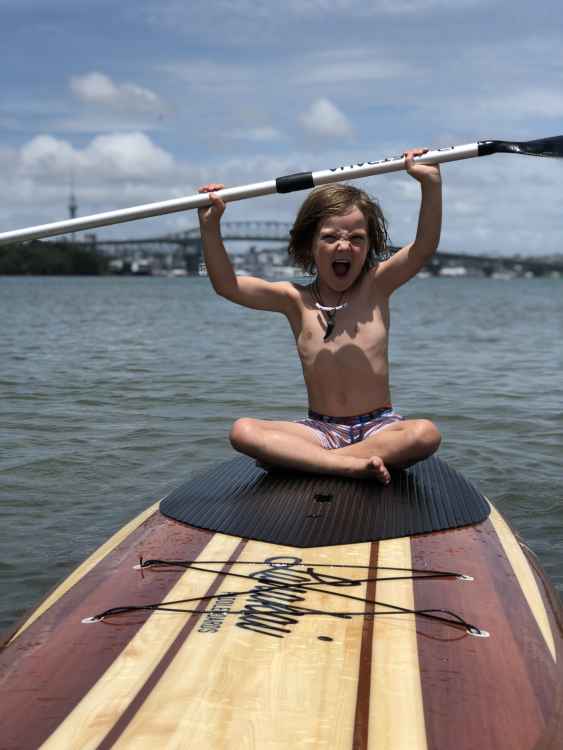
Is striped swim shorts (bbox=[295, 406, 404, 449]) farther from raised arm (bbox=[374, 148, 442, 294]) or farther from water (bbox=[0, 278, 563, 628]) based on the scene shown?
water (bbox=[0, 278, 563, 628])

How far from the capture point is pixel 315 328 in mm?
4703

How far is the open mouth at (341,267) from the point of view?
Answer: 4543 millimetres

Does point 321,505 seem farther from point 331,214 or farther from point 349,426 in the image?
point 331,214

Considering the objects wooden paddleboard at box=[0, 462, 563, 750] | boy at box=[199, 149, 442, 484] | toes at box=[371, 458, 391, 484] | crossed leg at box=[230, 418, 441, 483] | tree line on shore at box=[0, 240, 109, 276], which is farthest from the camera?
tree line on shore at box=[0, 240, 109, 276]

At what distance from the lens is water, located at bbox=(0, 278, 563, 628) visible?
5781mm

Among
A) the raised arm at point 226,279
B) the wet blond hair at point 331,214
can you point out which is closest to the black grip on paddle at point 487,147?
the wet blond hair at point 331,214

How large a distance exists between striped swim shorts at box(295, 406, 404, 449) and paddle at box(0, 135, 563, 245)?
3.61 ft

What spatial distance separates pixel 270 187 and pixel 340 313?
0.68 metres

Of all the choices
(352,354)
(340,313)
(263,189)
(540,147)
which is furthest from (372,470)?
(540,147)

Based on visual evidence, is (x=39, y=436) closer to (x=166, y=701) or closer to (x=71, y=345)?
(x=166, y=701)

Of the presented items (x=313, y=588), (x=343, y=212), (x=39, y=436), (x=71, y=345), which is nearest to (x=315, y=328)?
(x=343, y=212)

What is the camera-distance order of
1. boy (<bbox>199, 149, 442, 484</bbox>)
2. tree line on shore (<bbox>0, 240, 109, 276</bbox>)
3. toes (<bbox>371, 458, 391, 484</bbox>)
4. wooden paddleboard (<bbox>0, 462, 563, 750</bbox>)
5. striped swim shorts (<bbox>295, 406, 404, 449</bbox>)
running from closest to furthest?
wooden paddleboard (<bbox>0, 462, 563, 750</bbox>), toes (<bbox>371, 458, 391, 484</bbox>), boy (<bbox>199, 149, 442, 484</bbox>), striped swim shorts (<bbox>295, 406, 404, 449</bbox>), tree line on shore (<bbox>0, 240, 109, 276</bbox>)

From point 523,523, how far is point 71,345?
47.9ft

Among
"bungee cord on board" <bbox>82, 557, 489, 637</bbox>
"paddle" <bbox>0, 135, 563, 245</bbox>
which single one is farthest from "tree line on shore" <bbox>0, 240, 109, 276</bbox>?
"bungee cord on board" <bbox>82, 557, 489, 637</bbox>
